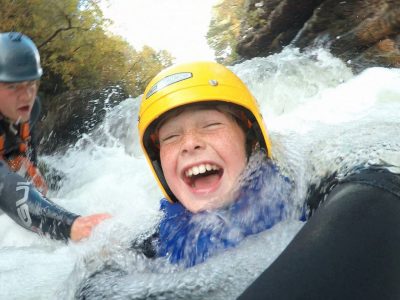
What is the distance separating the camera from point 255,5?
11781mm

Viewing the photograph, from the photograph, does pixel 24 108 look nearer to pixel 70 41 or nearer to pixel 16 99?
pixel 16 99

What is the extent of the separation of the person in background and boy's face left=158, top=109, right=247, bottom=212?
2.76ft

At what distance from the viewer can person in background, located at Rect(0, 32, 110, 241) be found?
287cm

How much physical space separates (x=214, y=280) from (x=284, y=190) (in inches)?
22.3

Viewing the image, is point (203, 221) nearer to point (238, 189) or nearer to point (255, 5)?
point (238, 189)

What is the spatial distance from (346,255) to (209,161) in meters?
1.08

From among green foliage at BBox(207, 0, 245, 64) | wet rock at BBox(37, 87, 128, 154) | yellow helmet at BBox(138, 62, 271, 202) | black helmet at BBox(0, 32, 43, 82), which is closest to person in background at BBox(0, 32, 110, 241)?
black helmet at BBox(0, 32, 43, 82)

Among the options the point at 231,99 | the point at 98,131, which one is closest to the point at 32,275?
the point at 231,99

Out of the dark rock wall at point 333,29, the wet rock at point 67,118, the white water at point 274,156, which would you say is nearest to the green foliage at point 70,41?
the wet rock at point 67,118

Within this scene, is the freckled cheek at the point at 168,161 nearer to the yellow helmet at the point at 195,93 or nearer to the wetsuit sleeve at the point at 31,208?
the yellow helmet at the point at 195,93

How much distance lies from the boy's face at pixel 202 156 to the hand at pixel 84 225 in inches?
32.4

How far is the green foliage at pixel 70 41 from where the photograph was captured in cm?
1114

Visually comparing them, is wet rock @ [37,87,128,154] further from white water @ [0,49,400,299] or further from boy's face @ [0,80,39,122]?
boy's face @ [0,80,39,122]

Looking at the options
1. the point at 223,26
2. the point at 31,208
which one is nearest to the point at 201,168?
the point at 31,208
